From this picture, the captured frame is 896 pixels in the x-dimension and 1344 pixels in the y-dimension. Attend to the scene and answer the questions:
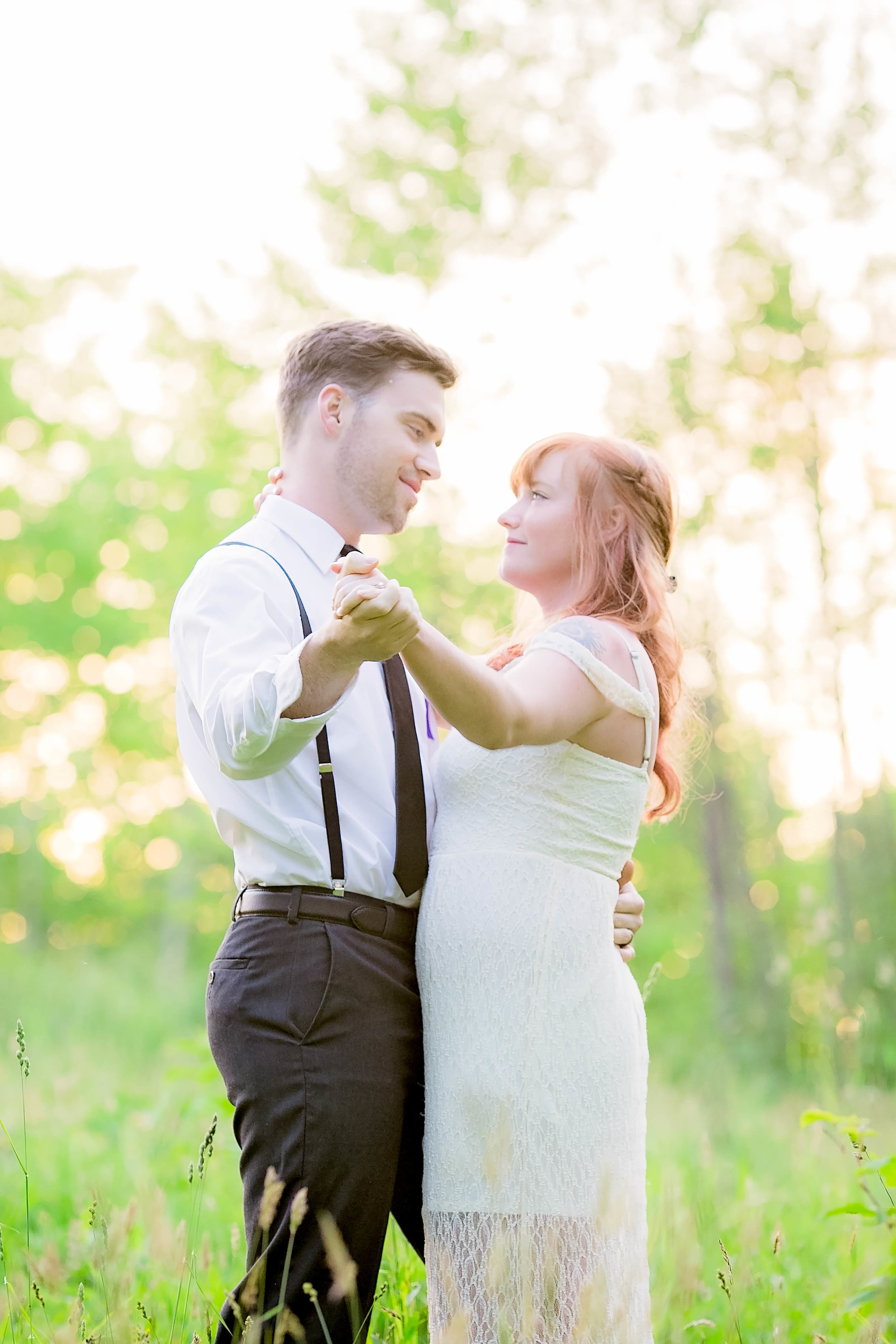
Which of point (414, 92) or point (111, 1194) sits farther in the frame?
point (414, 92)

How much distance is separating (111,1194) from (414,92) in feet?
30.7

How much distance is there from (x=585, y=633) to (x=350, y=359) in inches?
36.2

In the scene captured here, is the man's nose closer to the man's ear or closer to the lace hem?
the man's ear

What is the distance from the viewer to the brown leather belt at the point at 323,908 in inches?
97.2

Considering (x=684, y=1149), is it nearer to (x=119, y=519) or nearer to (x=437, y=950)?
(x=437, y=950)

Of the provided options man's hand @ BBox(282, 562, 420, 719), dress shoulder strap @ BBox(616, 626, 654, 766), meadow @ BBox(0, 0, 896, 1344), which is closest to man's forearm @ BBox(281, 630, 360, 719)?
man's hand @ BBox(282, 562, 420, 719)

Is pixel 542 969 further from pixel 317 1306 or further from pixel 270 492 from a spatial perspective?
pixel 270 492

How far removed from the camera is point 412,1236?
2.79 m

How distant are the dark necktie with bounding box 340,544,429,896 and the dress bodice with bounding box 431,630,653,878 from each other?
0.28 ft

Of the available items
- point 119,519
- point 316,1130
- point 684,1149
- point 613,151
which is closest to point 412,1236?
point 316,1130

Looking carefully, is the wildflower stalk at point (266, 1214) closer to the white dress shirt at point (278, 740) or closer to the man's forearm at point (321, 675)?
the white dress shirt at point (278, 740)

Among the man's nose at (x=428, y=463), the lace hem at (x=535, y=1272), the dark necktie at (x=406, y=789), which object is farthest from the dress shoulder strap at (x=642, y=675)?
the lace hem at (x=535, y=1272)

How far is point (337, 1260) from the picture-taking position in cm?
176

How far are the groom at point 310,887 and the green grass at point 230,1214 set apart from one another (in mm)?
254
